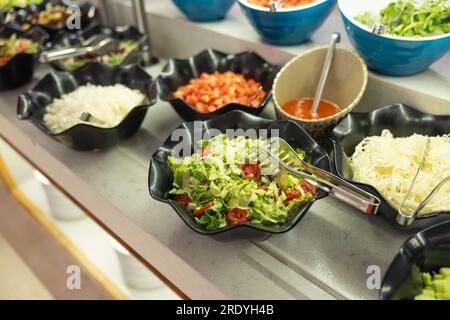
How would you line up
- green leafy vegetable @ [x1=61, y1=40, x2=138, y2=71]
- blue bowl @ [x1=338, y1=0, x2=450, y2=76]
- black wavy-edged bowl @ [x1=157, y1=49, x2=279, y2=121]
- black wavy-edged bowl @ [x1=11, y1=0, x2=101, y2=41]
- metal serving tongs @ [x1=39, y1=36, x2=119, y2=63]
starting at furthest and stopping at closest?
1. black wavy-edged bowl @ [x1=11, y1=0, x2=101, y2=41]
2. green leafy vegetable @ [x1=61, y1=40, x2=138, y2=71]
3. metal serving tongs @ [x1=39, y1=36, x2=119, y2=63]
4. black wavy-edged bowl @ [x1=157, y1=49, x2=279, y2=121]
5. blue bowl @ [x1=338, y1=0, x2=450, y2=76]

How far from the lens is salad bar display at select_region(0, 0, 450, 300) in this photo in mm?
990

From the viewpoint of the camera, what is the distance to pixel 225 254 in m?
1.08

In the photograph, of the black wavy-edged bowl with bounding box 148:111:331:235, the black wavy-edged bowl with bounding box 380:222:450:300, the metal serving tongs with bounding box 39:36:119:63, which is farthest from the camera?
the metal serving tongs with bounding box 39:36:119:63

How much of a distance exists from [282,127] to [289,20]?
0.52 m

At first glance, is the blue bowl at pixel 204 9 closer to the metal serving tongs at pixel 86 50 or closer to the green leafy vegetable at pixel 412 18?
the metal serving tongs at pixel 86 50

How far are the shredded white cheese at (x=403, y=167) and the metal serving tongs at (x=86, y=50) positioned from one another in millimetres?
1323

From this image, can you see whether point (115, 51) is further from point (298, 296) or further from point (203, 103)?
point (298, 296)

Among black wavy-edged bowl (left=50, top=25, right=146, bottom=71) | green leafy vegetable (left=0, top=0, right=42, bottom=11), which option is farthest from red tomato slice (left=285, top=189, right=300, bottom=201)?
green leafy vegetable (left=0, top=0, right=42, bottom=11)

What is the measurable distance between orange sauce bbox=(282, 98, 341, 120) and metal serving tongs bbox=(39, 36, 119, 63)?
3.23 ft

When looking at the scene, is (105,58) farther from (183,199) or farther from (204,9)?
(183,199)

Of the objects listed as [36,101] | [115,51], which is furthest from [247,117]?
[115,51]

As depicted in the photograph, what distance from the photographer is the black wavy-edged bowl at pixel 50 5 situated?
7.13 feet

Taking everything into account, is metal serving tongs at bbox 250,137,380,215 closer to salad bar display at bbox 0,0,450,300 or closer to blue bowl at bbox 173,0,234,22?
salad bar display at bbox 0,0,450,300
